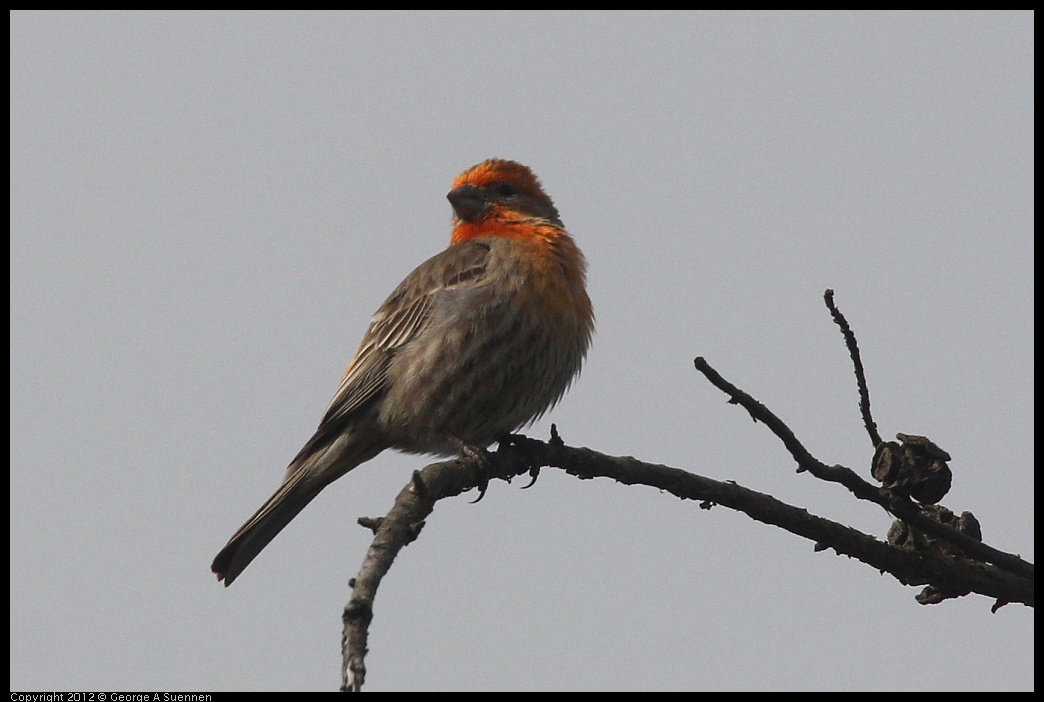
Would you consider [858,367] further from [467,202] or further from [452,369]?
[467,202]

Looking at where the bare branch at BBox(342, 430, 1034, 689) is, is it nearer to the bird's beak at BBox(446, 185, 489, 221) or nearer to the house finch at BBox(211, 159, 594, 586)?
the house finch at BBox(211, 159, 594, 586)

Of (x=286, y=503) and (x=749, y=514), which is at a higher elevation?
(x=286, y=503)

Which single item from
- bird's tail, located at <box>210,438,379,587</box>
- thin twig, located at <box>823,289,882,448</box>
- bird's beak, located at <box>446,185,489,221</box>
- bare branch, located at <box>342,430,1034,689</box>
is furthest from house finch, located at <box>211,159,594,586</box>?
thin twig, located at <box>823,289,882,448</box>

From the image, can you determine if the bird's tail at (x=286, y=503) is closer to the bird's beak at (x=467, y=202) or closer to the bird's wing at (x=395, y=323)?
the bird's wing at (x=395, y=323)

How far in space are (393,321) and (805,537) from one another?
407 centimetres

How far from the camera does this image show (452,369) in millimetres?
8023

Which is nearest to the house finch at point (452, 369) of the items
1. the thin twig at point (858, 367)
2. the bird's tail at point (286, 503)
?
the bird's tail at point (286, 503)

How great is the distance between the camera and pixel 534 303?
8.20 metres

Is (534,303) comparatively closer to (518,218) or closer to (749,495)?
(518,218)

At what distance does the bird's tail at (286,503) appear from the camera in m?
7.74

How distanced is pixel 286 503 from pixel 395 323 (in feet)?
5.18

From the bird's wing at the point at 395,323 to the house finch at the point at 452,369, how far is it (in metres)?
0.01

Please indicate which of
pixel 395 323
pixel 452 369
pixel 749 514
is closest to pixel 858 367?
pixel 749 514

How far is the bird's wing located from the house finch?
0.4 inches
